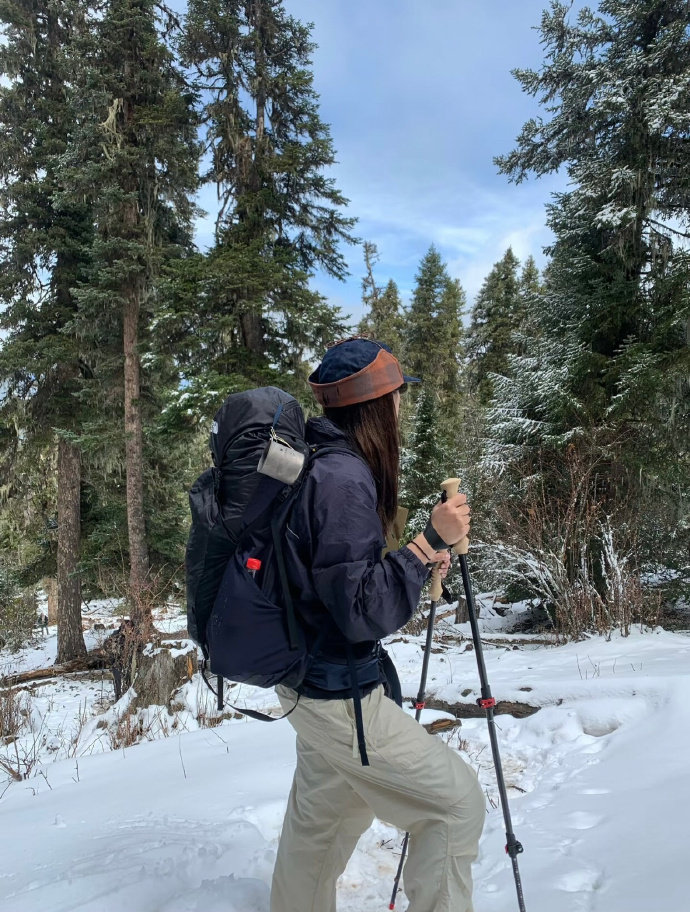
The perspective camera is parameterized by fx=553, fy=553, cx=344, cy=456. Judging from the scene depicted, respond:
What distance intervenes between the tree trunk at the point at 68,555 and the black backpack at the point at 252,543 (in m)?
13.3

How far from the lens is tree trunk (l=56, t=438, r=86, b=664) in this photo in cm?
1352

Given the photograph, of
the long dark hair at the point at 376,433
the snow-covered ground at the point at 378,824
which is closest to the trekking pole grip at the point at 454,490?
the long dark hair at the point at 376,433

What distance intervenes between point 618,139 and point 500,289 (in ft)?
41.8

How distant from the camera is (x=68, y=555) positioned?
13742 mm

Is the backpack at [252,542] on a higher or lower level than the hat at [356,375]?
lower

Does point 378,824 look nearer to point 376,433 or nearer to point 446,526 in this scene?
point 446,526

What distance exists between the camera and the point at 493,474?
10359 millimetres

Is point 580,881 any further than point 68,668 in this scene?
No

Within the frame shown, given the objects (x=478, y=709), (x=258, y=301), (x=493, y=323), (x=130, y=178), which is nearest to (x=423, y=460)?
(x=258, y=301)

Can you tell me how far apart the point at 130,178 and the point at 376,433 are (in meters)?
12.9

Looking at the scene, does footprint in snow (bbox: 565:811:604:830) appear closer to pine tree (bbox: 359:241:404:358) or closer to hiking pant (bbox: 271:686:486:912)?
hiking pant (bbox: 271:686:486:912)

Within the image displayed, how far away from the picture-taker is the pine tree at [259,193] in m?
10.8

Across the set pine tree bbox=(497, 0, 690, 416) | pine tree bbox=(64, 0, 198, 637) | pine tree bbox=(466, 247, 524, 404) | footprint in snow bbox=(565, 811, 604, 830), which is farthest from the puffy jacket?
pine tree bbox=(466, 247, 524, 404)

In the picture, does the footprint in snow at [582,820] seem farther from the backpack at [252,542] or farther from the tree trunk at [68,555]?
the tree trunk at [68,555]
